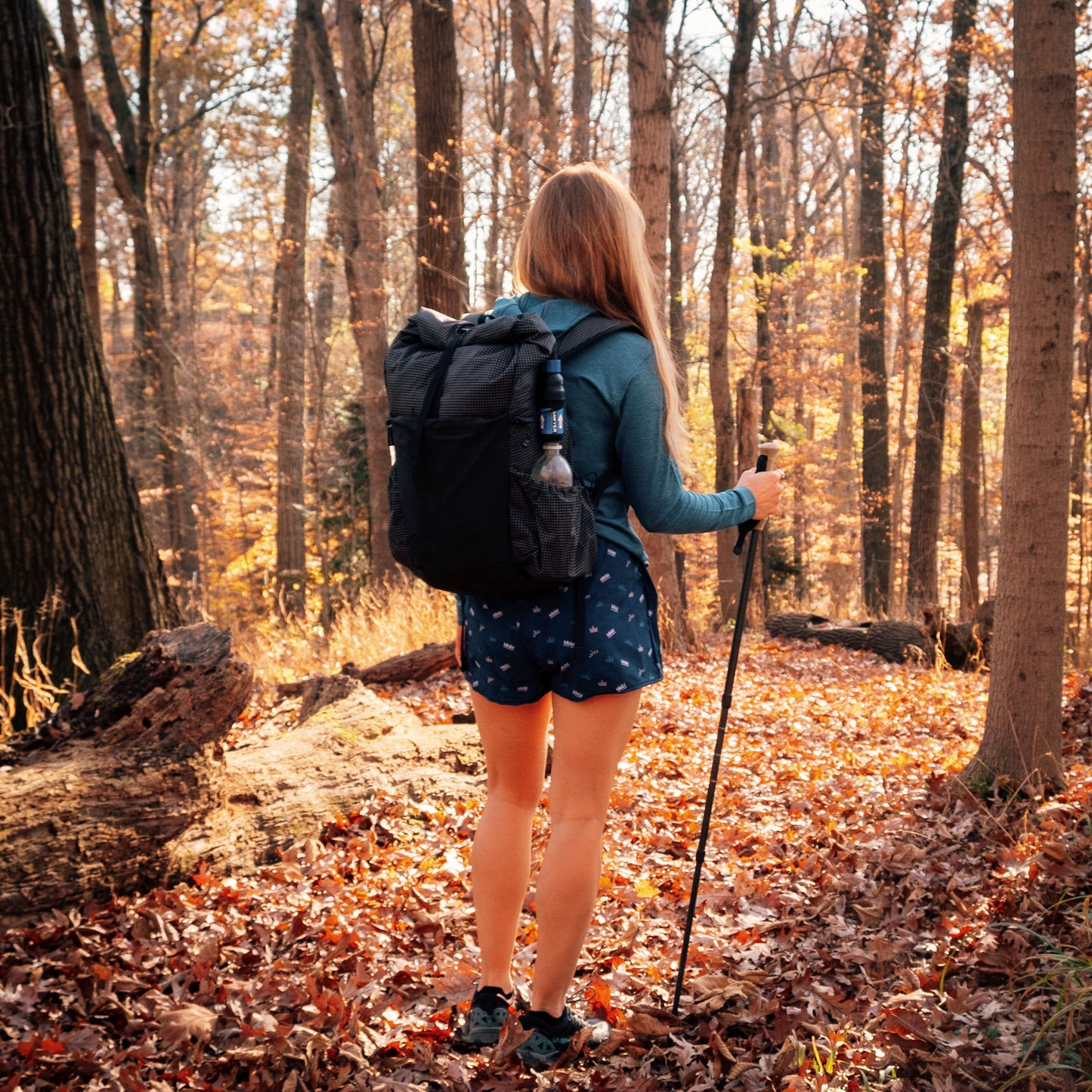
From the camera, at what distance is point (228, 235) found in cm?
2417

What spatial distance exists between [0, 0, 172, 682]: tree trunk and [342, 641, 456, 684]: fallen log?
1939 mm

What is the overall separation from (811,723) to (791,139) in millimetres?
16511

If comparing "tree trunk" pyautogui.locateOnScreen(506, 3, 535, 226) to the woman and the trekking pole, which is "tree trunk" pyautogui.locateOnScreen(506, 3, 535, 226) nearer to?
the trekking pole

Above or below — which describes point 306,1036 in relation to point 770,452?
below

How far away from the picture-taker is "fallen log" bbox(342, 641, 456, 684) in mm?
7160

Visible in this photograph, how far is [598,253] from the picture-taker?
7.90 ft

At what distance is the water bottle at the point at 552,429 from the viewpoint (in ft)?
7.27

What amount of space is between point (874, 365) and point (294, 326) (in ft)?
31.6

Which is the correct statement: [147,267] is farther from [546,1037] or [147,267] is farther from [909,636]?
[546,1037]

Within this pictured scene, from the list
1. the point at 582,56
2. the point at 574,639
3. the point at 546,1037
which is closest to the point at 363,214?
the point at 582,56

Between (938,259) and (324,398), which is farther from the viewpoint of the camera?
(324,398)

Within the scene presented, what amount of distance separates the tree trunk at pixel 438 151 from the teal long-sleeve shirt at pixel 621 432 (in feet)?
22.6

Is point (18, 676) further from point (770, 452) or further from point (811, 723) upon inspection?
point (811, 723)

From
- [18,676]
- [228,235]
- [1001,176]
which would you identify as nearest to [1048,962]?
[18,676]
